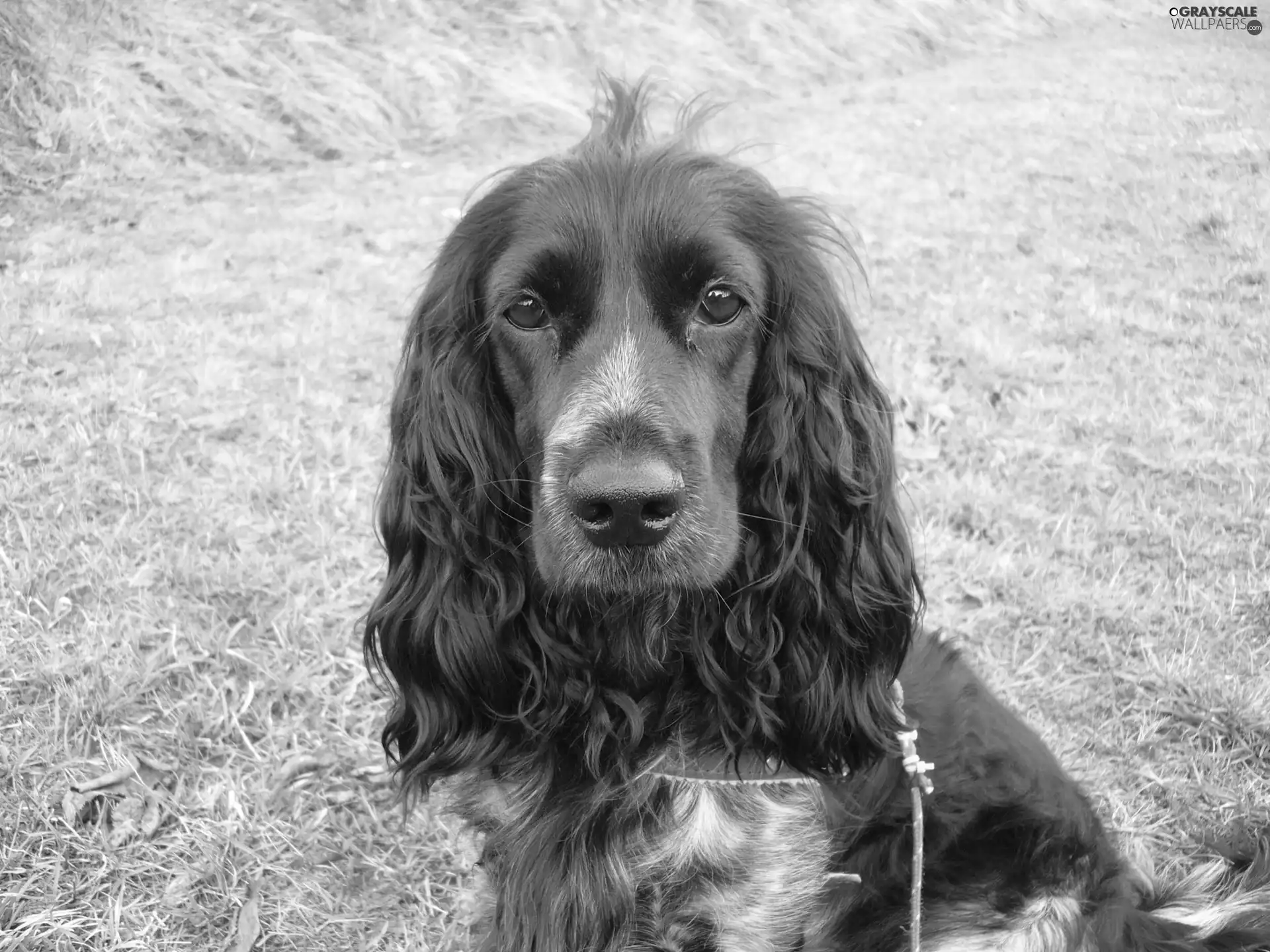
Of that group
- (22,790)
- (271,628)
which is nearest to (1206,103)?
(271,628)

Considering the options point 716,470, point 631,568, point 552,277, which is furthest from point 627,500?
point 552,277

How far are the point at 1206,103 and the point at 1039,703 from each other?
11003 mm

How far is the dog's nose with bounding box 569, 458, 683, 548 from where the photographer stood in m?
2.25

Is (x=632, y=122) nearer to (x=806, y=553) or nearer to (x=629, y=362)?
(x=629, y=362)

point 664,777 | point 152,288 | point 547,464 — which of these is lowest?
point 152,288

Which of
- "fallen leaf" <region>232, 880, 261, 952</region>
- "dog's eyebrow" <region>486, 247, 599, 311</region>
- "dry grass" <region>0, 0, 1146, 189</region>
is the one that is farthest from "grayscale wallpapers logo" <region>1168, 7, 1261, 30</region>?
"fallen leaf" <region>232, 880, 261, 952</region>

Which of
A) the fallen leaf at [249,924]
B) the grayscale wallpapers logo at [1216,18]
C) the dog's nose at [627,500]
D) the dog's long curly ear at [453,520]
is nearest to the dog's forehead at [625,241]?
the dog's long curly ear at [453,520]

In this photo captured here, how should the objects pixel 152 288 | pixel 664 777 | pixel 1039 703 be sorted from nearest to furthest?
pixel 664 777
pixel 1039 703
pixel 152 288

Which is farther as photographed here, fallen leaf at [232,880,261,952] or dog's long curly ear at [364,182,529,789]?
fallen leaf at [232,880,261,952]

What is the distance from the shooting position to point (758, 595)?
2.88 metres

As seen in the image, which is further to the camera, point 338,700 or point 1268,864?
point 338,700

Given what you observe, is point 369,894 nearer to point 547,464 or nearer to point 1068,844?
point 547,464

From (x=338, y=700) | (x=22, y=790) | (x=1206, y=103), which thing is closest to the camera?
(x=22, y=790)

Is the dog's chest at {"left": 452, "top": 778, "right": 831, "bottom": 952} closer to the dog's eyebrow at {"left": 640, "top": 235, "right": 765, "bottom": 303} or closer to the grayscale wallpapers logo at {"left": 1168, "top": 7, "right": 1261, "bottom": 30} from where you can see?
the dog's eyebrow at {"left": 640, "top": 235, "right": 765, "bottom": 303}
